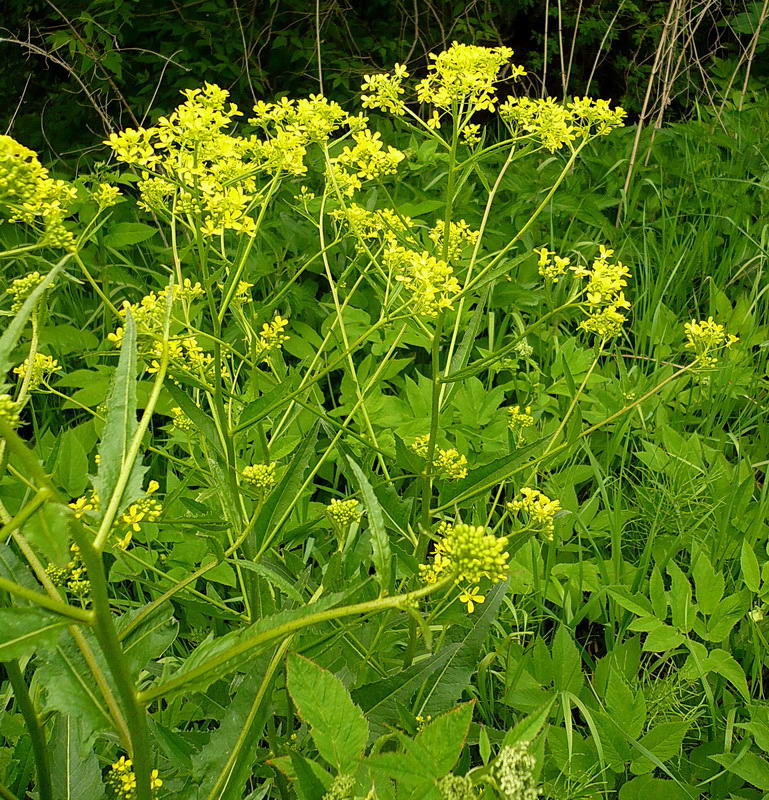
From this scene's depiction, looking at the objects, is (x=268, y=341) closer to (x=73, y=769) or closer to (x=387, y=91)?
(x=387, y=91)

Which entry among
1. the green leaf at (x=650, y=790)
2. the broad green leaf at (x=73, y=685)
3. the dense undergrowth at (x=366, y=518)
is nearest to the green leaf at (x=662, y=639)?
the dense undergrowth at (x=366, y=518)

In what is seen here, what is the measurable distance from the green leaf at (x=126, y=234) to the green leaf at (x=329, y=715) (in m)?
2.18

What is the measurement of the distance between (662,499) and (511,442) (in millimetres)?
544

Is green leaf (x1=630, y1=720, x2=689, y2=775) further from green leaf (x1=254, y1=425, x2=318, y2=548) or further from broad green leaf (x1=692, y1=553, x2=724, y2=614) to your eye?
green leaf (x1=254, y1=425, x2=318, y2=548)

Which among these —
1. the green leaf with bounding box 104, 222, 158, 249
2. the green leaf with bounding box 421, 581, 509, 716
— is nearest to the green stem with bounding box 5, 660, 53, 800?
the green leaf with bounding box 421, 581, 509, 716

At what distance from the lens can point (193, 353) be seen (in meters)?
1.42

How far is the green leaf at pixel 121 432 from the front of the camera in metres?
0.80

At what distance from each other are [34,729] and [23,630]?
397 mm

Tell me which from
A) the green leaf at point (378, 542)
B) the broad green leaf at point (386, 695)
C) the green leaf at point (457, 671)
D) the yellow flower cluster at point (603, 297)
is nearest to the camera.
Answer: the green leaf at point (378, 542)

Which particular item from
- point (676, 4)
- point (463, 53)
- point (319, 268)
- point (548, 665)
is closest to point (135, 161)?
point (463, 53)

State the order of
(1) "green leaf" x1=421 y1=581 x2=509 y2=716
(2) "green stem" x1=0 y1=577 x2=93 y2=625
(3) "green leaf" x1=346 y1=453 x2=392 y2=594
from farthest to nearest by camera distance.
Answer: (1) "green leaf" x1=421 y1=581 x2=509 y2=716 → (3) "green leaf" x1=346 y1=453 x2=392 y2=594 → (2) "green stem" x1=0 y1=577 x2=93 y2=625

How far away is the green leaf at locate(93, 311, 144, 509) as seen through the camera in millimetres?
796

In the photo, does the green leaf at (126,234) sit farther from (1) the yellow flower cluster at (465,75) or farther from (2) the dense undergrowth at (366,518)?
(1) the yellow flower cluster at (465,75)

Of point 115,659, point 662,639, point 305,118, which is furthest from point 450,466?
point 115,659
